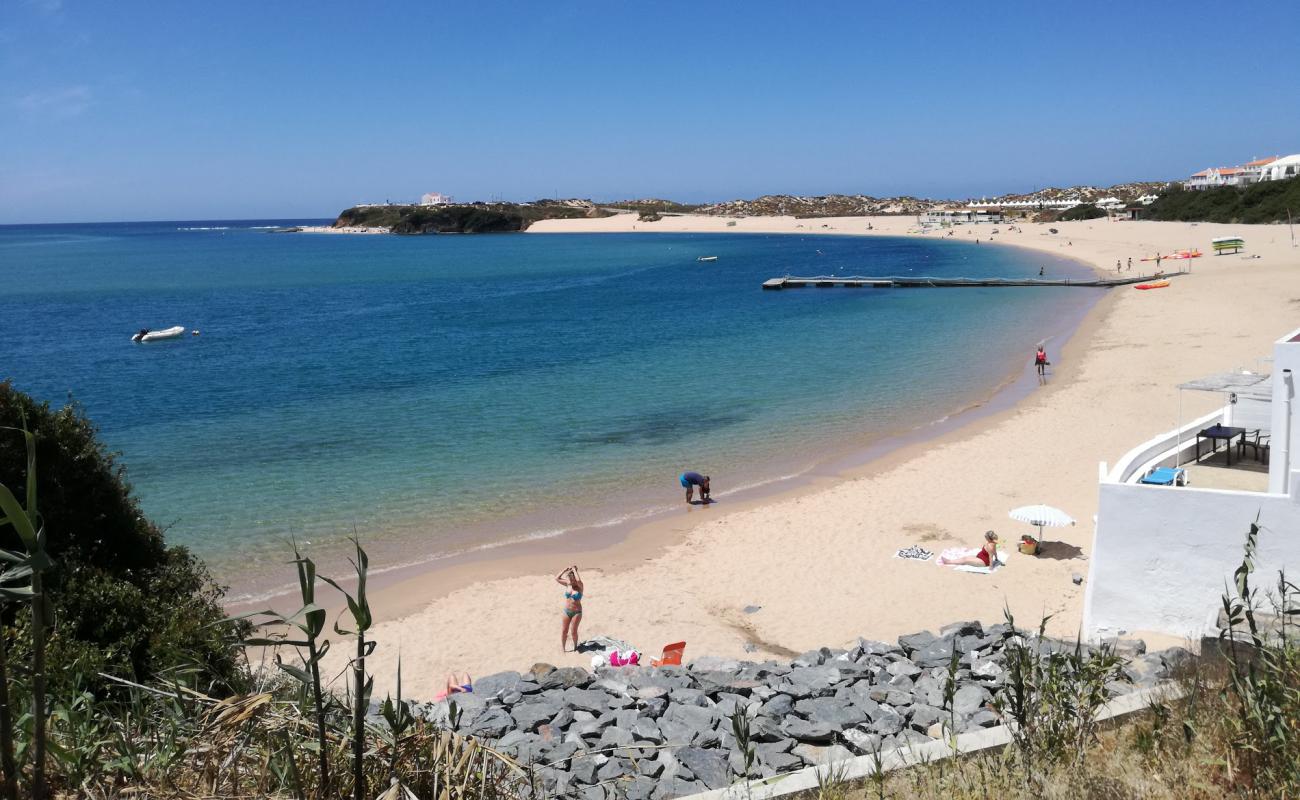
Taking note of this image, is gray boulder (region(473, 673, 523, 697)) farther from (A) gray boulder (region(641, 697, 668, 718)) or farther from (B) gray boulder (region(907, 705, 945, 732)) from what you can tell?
(B) gray boulder (region(907, 705, 945, 732))

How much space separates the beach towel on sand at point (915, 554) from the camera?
1467cm

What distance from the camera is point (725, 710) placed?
7.72 metres

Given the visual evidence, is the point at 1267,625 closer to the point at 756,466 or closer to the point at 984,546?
the point at 984,546

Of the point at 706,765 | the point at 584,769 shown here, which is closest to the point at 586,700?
the point at 584,769

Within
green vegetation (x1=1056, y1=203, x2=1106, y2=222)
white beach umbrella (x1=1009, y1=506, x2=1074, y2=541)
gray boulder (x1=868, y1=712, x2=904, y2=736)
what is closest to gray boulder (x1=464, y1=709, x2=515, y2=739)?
gray boulder (x1=868, y1=712, x2=904, y2=736)

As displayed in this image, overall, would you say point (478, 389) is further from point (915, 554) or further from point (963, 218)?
point (963, 218)

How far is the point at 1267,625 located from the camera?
6.59 m

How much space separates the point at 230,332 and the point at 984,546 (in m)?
47.2

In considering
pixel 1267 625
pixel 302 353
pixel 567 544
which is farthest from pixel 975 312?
pixel 1267 625

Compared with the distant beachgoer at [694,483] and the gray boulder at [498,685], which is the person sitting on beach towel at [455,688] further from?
the distant beachgoer at [694,483]

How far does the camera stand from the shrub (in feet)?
22.6

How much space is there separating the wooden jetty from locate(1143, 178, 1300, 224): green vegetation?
98.5 ft

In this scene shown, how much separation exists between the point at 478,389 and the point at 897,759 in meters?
27.9

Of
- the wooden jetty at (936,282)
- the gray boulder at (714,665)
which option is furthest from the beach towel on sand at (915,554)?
the wooden jetty at (936,282)
